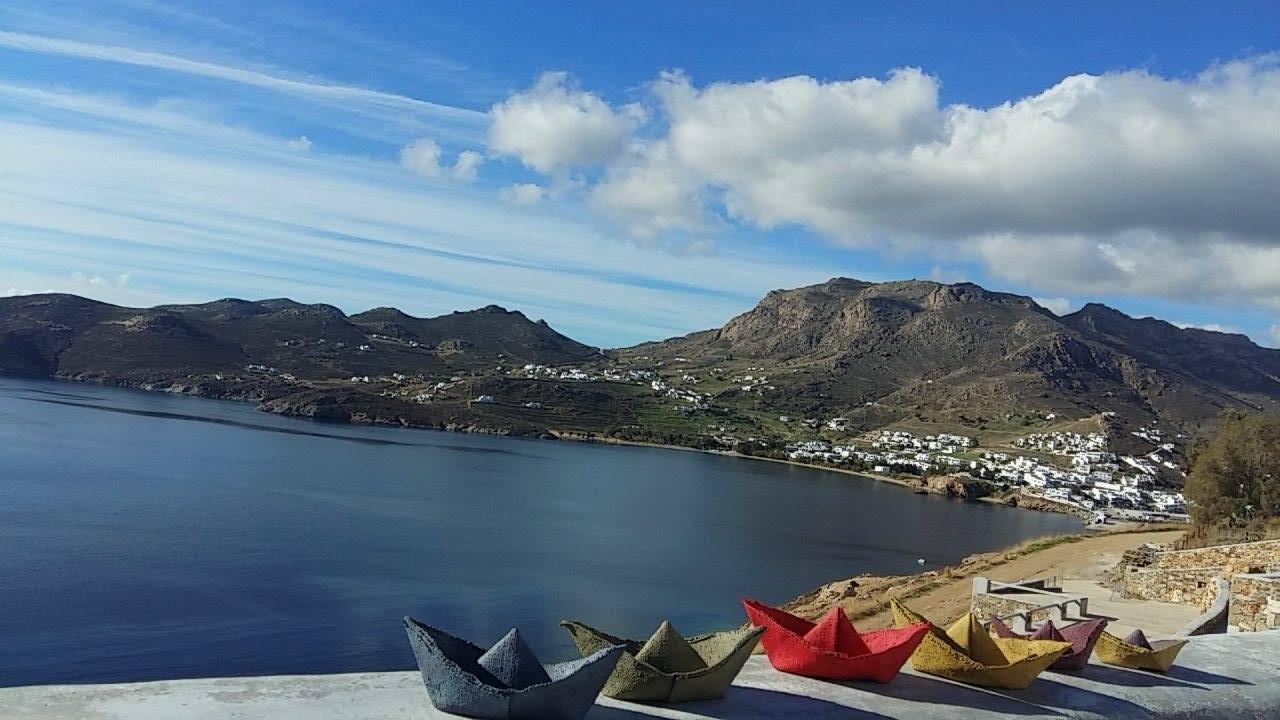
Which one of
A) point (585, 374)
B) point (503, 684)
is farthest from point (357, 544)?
point (585, 374)

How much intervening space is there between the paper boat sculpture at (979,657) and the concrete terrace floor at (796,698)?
0.25 feet

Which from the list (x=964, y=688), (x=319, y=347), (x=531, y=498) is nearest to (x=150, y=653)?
(x=964, y=688)

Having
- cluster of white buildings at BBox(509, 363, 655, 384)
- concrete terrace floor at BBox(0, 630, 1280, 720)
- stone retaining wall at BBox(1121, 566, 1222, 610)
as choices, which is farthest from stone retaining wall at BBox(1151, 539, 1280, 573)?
cluster of white buildings at BBox(509, 363, 655, 384)

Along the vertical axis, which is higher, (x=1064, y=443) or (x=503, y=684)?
(x=1064, y=443)

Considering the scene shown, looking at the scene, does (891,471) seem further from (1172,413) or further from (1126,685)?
(1126,685)

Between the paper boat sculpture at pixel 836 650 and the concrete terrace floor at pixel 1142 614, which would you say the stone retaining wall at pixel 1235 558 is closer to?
the concrete terrace floor at pixel 1142 614

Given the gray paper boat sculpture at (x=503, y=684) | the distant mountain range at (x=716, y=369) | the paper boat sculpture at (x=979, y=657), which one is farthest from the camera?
the distant mountain range at (x=716, y=369)

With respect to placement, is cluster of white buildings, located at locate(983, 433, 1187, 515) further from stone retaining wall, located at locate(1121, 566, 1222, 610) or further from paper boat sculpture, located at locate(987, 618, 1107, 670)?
paper boat sculpture, located at locate(987, 618, 1107, 670)

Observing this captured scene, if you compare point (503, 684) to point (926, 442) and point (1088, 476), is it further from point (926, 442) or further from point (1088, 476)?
point (926, 442)

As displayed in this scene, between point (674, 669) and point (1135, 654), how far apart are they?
122 inches

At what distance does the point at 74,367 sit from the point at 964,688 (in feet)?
457

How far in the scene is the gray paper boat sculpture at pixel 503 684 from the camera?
3.54 m

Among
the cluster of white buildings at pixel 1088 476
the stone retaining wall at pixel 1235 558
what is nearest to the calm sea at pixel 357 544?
the cluster of white buildings at pixel 1088 476

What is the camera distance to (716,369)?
172 metres
